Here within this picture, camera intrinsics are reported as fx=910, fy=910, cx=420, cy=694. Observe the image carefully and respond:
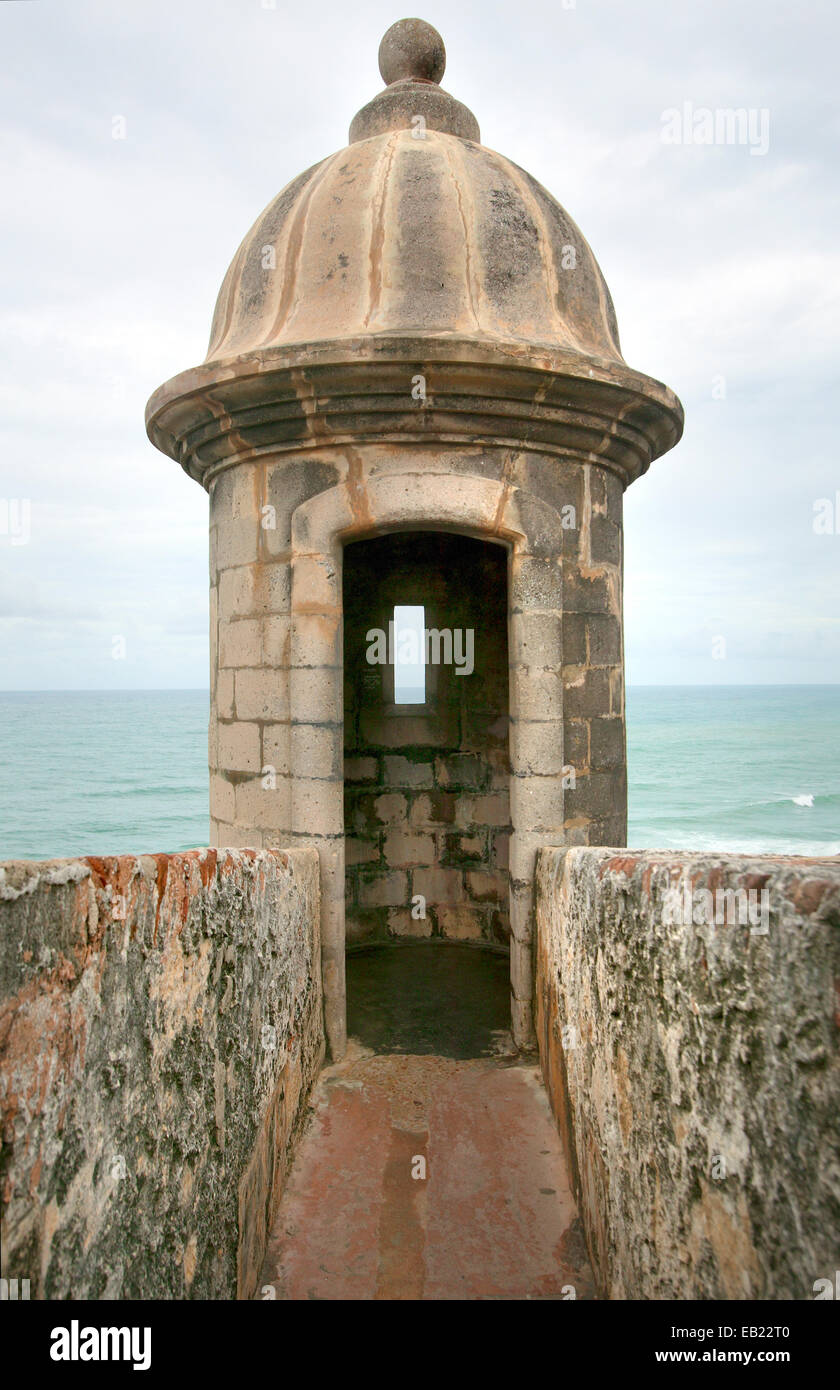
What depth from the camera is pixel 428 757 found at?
6.42 m

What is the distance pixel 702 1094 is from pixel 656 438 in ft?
11.7

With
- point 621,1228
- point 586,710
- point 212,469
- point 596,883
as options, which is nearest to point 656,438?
point 586,710

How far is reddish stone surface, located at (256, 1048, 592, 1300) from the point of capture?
8.20 feet

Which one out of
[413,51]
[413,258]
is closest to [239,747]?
[413,258]

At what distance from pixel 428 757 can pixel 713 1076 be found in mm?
4998

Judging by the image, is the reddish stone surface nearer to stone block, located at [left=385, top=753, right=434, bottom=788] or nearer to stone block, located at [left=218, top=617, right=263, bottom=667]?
stone block, located at [left=218, top=617, right=263, bottom=667]

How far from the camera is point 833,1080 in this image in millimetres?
1115

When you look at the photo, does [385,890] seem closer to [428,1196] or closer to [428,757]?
[428,757]

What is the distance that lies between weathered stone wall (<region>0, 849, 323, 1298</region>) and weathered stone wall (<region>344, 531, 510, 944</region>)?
152 inches

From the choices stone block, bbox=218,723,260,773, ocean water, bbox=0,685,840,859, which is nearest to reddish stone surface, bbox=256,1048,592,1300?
stone block, bbox=218,723,260,773

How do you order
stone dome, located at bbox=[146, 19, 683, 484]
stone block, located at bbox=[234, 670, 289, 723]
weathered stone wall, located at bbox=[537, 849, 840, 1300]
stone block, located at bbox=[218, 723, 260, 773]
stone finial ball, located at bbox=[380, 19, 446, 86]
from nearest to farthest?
weathered stone wall, located at bbox=[537, 849, 840, 1300] → stone dome, located at bbox=[146, 19, 683, 484] → stone block, located at bbox=[234, 670, 289, 723] → stone block, located at bbox=[218, 723, 260, 773] → stone finial ball, located at bbox=[380, 19, 446, 86]

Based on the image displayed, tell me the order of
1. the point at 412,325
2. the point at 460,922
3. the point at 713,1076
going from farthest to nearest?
the point at 460,922 → the point at 412,325 → the point at 713,1076
